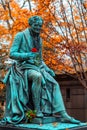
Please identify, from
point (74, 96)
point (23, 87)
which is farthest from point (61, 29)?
point (23, 87)

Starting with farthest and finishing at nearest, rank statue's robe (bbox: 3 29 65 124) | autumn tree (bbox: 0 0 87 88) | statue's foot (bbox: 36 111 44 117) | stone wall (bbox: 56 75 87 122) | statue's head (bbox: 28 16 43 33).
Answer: stone wall (bbox: 56 75 87 122) → autumn tree (bbox: 0 0 87 88) → statue's head (bbox: 28 16 43 33) → statue's robe (bbox: 3 29 65 124) → statue's foot (bbox: 36 111 44 117)

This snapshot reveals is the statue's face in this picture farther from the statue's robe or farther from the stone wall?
the stone wall

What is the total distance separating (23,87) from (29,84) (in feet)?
0.61

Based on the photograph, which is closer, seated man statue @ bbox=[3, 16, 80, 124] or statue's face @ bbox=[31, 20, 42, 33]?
Result: seated man statue @ bbox=[3, 16, 80, 124]

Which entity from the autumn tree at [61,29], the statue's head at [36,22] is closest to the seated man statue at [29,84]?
the statue's head at [36,22]

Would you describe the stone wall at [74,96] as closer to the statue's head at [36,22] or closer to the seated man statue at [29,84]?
the seated man statue at [29,84]

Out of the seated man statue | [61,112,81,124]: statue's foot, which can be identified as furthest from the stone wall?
[61,112,81,124]: statue's foot

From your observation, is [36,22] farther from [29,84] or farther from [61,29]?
[61,29]

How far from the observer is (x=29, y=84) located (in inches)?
232

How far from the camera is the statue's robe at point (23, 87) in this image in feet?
18.6

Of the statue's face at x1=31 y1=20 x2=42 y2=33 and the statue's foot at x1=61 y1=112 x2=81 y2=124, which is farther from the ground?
the statue's face at x1=31 y1=20 x2=42 y2=33

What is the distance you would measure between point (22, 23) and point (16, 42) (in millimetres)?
5476

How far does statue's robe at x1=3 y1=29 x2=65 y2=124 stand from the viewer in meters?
5.67

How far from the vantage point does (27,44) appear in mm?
6059
